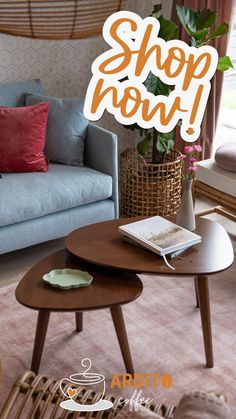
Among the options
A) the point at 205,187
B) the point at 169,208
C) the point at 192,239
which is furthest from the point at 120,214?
the point at 192,239

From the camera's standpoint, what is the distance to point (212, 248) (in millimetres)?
2285

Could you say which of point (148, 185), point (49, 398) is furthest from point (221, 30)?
point (49, 398)

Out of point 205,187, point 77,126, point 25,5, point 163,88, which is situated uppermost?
point 25,5

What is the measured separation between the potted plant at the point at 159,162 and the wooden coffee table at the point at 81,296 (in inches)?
52.2

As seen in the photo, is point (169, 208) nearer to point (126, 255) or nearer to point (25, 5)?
point (126, 255)

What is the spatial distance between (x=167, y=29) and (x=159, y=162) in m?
0.80

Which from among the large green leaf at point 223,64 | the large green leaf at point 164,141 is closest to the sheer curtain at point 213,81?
the large green leaf at point 223,64

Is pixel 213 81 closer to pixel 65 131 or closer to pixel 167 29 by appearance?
pixel 167 29

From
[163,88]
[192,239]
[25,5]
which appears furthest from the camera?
[163,88]

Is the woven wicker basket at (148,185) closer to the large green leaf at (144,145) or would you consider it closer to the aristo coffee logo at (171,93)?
the large green leaf at (144,145)

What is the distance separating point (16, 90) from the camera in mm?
3404

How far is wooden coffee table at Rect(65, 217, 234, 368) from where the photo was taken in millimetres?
2117

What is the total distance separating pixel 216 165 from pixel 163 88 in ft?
1.79

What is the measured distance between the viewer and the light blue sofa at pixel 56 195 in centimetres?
289
